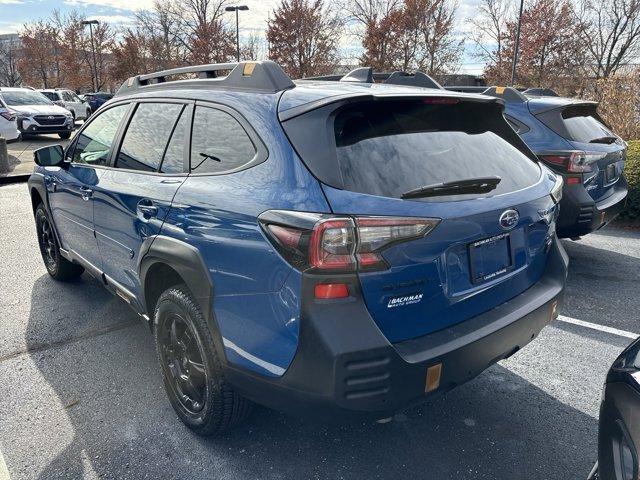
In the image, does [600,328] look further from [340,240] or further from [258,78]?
[258,78]

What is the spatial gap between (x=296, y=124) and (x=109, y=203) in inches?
62.7

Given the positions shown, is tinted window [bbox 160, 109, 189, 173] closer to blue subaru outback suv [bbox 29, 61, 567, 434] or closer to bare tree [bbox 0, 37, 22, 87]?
blue subaru outback suv [bbox 29, 61, 567, 434]

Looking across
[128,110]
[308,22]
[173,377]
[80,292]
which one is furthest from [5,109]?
[308,22]

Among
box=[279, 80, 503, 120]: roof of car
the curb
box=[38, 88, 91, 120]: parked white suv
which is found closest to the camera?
box=[279, 80, 503, 120]: roof of car

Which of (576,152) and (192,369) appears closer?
(192,369)

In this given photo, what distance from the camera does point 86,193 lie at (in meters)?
3.42

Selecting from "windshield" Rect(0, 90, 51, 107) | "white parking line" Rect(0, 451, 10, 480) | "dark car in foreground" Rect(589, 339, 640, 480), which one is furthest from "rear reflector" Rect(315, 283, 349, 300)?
"windshield" Rect(0, 90, 51, 107)

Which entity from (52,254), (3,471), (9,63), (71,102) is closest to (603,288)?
(3,471)

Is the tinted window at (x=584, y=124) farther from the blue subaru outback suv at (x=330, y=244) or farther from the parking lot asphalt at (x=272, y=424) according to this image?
the blue subaru outback suv at (x=330, y=244)

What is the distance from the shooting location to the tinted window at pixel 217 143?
2229 mm

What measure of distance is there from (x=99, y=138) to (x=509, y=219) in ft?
9.41

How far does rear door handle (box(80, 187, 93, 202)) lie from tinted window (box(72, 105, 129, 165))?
194 mm

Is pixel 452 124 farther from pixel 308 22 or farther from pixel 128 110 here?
pixel 308 22

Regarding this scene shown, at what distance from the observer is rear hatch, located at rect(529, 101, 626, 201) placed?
4.72 metres
